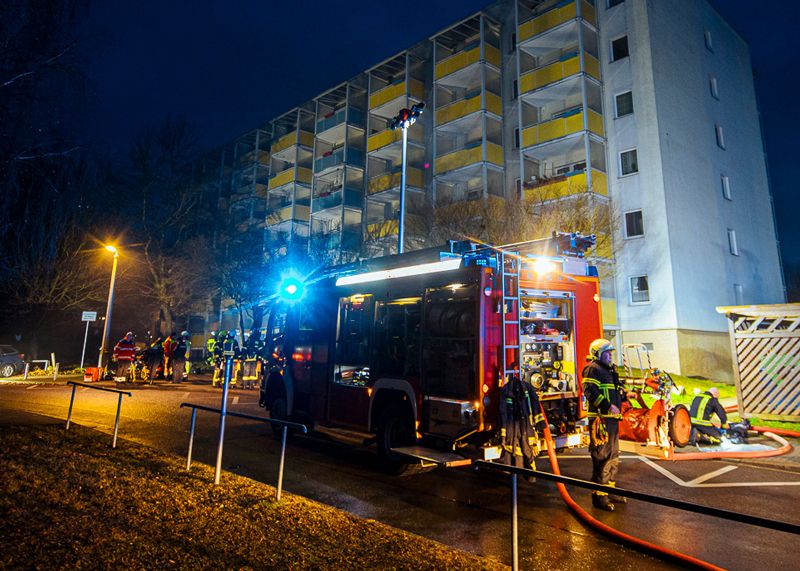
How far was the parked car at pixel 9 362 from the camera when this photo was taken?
73.4ft

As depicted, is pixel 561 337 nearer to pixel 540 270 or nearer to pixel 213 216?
pixel 540 270

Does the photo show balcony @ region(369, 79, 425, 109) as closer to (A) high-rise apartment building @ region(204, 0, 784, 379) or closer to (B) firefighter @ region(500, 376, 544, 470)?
(A) high-rise apartment building @ region(204, 0, 784, 379)

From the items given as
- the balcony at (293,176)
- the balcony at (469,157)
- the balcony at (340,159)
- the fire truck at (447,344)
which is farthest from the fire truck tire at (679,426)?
the balcony at (293,176)

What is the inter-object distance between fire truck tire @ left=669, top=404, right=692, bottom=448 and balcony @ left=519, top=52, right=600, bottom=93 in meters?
20.1

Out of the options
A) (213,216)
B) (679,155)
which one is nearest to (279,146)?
(213,216)

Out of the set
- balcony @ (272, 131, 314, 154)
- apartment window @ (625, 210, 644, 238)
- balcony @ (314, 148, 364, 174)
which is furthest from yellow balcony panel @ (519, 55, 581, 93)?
balcony @ (272, 131, 314, 154)

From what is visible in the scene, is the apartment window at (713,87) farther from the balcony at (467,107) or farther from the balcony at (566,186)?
the balcony at (467,107)

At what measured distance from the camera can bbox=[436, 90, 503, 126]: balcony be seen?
27.5 metres

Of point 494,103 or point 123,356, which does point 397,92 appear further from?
point 123,356

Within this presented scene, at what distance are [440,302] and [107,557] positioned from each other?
4297mm

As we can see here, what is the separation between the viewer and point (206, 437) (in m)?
9.25

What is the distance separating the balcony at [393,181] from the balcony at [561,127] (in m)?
7.56

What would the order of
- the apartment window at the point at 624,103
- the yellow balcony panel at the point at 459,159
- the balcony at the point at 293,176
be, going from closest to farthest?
the apartment window at the point at 624,103
the yellow balcony panel at the point at 459,159
the balcony at the point at 293,176

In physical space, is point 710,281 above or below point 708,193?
below
